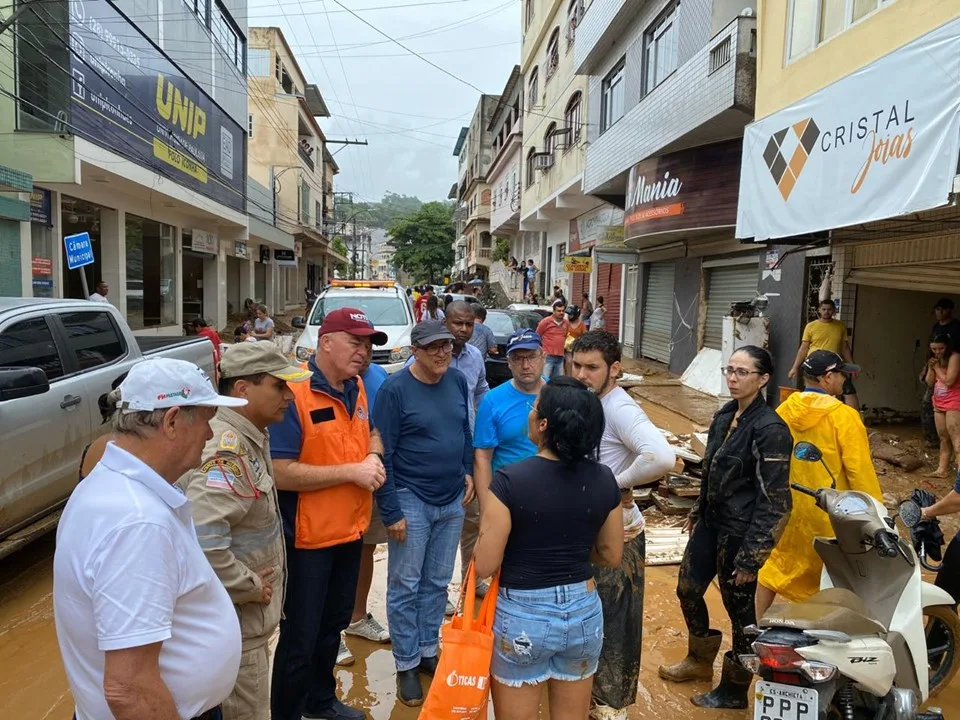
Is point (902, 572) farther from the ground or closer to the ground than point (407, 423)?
closer to the ground

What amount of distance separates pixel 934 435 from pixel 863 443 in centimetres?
629

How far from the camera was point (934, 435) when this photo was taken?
8195mm

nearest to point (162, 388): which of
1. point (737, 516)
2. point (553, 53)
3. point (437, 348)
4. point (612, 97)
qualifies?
point (437, 348)

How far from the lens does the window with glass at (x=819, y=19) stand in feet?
21.9

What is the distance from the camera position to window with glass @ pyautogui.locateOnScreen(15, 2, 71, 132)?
10617 mm

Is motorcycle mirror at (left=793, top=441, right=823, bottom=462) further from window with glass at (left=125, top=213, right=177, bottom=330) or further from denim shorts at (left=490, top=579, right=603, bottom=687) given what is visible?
window with glass at (left=125, top=213, right=177, bottom=330)

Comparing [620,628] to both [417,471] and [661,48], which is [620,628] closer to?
[417,471]

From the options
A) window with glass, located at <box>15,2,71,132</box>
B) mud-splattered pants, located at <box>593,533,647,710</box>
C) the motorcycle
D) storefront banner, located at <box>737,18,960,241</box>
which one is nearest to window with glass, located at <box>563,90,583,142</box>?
storefront banner, located at <box>737,18,960,241</box>

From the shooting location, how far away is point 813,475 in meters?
3.34

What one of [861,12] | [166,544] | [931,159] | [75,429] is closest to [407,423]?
[166,544]

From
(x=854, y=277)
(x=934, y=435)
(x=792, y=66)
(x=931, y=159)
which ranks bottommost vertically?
(x=934, y=435)

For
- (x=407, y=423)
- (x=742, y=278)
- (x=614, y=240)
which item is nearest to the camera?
(x=407, y=423)

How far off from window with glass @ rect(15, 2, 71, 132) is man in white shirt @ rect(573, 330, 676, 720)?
11.3 meters

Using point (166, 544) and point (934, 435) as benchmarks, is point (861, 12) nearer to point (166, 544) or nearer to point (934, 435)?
point (934, 435)
